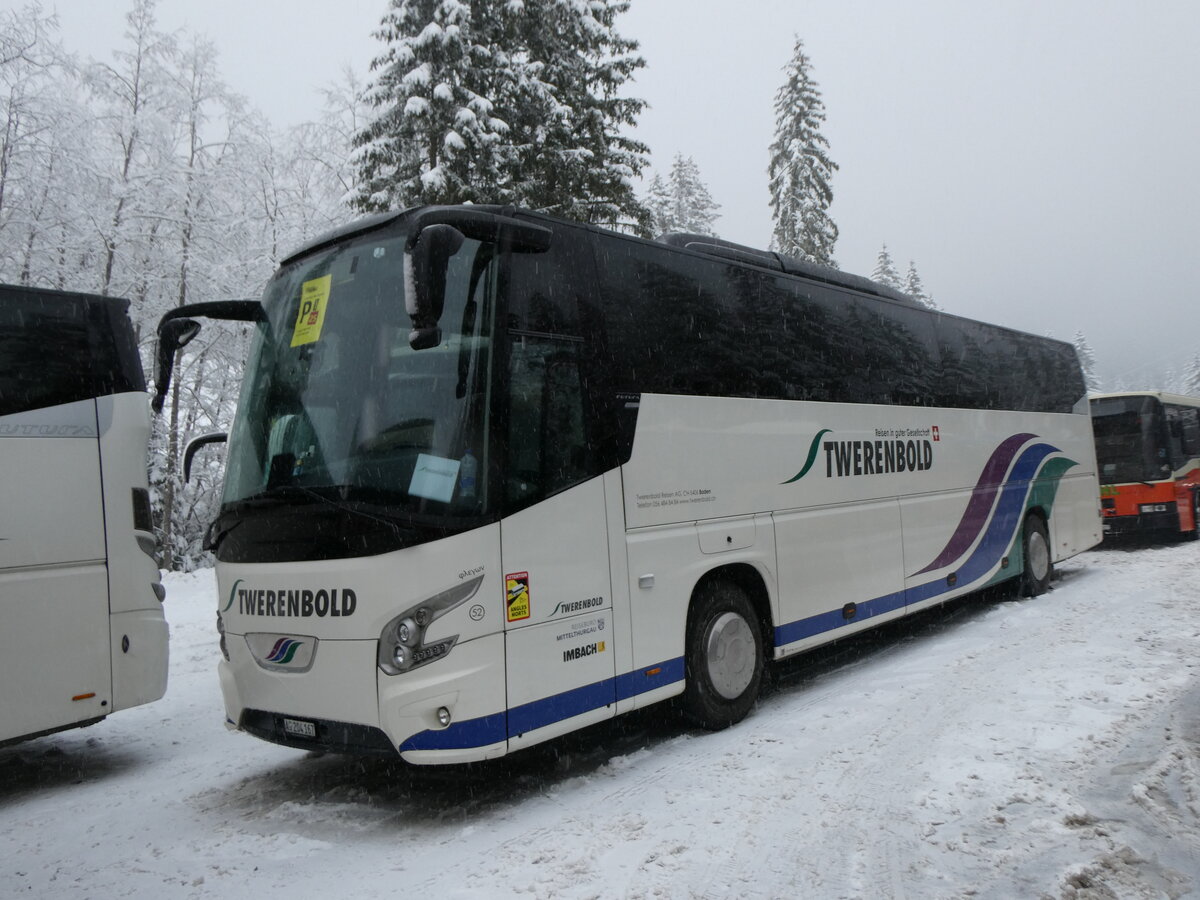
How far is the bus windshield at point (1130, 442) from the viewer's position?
1728cm

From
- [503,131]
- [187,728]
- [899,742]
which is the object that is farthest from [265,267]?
[899,742]

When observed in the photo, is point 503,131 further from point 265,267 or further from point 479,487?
point 479,487

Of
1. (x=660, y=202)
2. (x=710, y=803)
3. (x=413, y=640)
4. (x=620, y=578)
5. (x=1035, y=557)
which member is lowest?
(x=710, y=803)

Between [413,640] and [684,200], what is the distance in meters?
47.1

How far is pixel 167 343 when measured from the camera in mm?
5629

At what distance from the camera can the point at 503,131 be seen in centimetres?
1912

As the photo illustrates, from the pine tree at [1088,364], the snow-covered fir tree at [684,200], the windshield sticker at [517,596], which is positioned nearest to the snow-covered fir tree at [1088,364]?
the pine tree at [1088,364]

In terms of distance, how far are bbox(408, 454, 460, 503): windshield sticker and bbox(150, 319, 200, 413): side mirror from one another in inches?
78.2

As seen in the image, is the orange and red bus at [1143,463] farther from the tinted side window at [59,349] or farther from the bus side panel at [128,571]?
the tinted side window at [59,349]

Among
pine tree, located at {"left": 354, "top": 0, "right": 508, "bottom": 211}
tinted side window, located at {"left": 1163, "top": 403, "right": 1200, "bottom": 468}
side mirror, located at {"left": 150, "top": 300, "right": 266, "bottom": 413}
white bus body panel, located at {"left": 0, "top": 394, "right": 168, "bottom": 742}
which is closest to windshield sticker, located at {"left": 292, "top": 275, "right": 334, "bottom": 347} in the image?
side mirror, located at {"left": 150, "top": 300, "right": 266, "bottom": 413}

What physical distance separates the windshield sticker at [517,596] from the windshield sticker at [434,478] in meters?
0.61

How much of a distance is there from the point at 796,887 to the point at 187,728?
219 inches

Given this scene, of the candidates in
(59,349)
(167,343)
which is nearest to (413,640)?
(167,343)

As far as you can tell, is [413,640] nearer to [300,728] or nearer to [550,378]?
[300,728]
